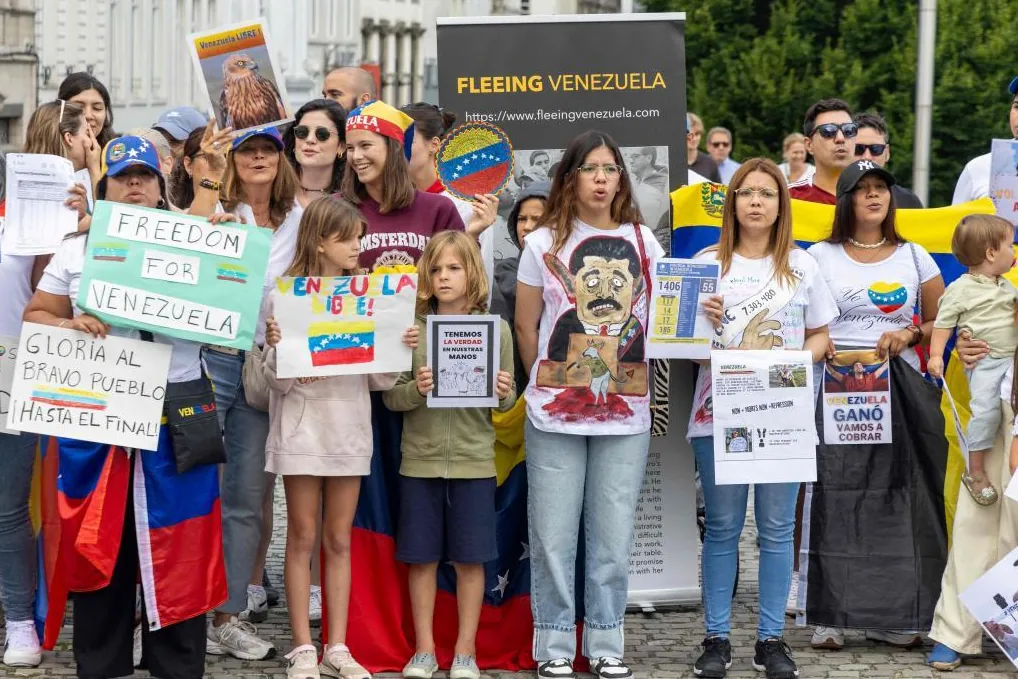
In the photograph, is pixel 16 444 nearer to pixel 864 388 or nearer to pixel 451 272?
pixel 451 272

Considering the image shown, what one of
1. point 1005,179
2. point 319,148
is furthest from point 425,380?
point 1005,179

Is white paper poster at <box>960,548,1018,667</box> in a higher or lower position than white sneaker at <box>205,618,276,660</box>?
higher

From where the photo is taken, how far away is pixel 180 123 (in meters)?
9.27

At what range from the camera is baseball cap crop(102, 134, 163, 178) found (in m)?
6.52

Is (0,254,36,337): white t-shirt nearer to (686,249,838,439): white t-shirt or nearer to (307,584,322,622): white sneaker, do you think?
(307,584,322,622): white sneaker

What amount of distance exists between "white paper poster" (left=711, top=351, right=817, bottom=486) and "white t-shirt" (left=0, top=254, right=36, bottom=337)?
9.21 feet

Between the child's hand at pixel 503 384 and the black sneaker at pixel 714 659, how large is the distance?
Result: 4.60ft

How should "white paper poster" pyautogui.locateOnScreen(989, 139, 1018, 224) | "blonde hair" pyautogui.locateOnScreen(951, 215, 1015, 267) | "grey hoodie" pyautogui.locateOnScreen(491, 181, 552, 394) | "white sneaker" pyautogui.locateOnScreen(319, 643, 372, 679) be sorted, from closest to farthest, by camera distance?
1. "white sneaker" pyautogui.locateOnScreen(319, 643, 372, 679)
2. "blonde hair" pyautogui.locateOnScreen(951, 215, 1015, 267)
3. "grey hoodie" pyautogui.locateOnScreen(491, 181, 552, 394)
4. "white paper poster" pyautogui.locateOnScreen(989, 139, 1018, 224)

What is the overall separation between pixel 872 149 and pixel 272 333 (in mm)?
3564

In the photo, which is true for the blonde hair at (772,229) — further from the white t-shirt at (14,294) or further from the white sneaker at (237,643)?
the white t-shirt at (14,294)

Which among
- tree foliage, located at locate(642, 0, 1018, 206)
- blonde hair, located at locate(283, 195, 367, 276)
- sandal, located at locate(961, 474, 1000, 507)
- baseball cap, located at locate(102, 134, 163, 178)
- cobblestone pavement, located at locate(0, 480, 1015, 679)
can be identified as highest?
tree foliage, located at locate(642, 0, 1018, 206)

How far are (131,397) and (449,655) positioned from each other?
71.5 inches

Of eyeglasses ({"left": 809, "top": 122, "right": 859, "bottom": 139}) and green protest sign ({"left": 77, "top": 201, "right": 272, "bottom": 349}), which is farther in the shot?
eyeglasses ({"left": 809, "top": 122, "right": 859, "bottom": 139})

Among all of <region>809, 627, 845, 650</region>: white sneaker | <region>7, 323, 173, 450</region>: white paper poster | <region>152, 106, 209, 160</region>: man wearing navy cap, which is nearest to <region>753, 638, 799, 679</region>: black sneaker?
<region>809, 627, 845, 650</region>: white sneaker
